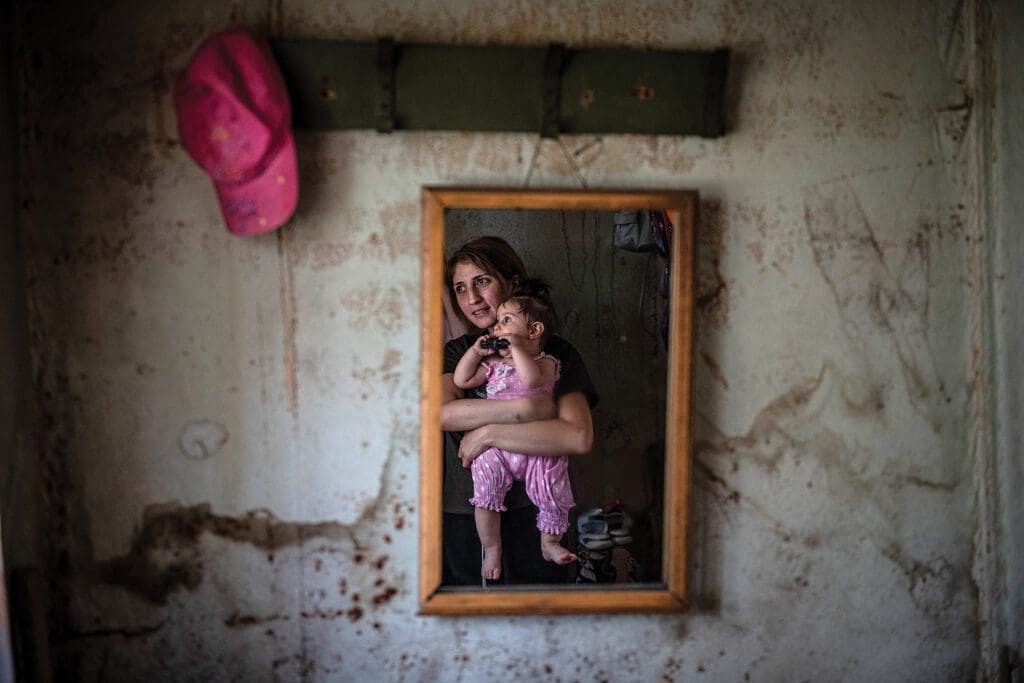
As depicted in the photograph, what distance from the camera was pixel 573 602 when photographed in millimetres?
1737

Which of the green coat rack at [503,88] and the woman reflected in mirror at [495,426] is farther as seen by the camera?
the woman reflected in mirror at [495,426]

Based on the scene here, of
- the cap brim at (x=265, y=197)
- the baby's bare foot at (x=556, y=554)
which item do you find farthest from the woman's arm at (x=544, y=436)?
the cap brim at (x=265, y=197)

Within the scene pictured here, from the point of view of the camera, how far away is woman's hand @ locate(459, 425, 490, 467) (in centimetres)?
177

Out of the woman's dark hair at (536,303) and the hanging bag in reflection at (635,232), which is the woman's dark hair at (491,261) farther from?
the hanging bag in reflection at (635,232)

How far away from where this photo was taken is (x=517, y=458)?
1.79 m

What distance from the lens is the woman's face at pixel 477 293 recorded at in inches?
69.7

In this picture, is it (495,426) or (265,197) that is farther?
(495,426)

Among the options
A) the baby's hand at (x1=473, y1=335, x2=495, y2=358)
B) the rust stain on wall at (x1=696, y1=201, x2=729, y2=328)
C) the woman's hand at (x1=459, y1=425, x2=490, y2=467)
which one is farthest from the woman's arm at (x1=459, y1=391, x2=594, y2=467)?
the rust stain on wall at (x1=696, y1=201, x2=729, y2=328)

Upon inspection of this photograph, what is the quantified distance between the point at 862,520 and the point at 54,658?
5.84ft

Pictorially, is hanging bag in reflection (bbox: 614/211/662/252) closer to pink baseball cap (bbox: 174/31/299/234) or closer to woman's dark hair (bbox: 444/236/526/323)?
woman's dark hair (bbox: 444/236/526/323)

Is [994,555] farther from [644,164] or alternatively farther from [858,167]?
[644,164]

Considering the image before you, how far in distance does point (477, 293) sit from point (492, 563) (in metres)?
0.60

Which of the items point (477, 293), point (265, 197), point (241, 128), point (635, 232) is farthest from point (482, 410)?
point (241, 128)

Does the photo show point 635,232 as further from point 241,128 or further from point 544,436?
point 241,128
